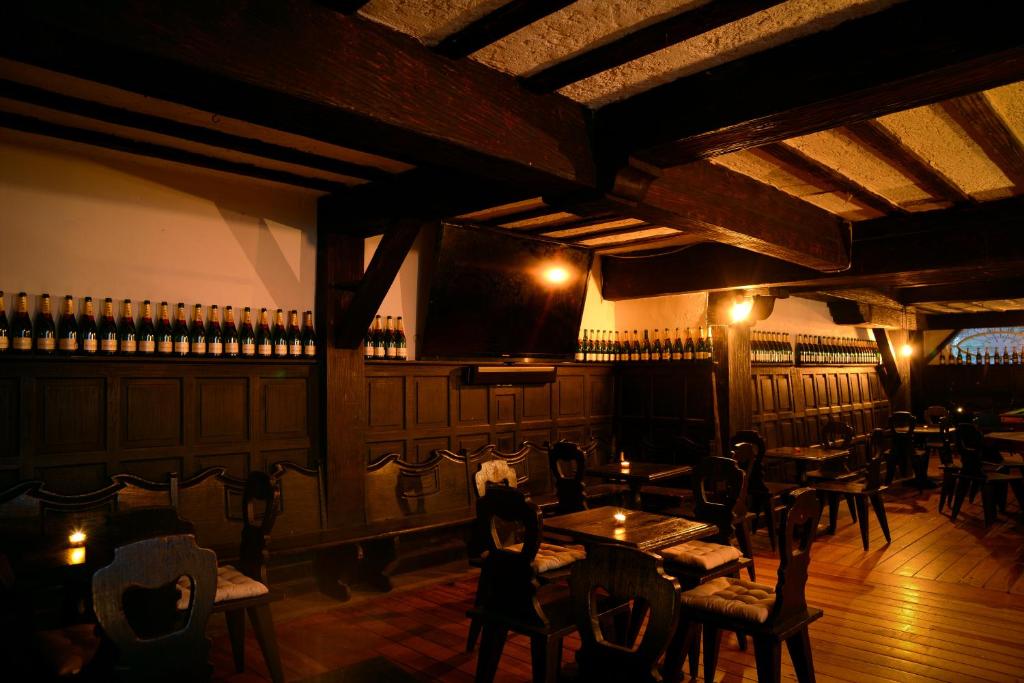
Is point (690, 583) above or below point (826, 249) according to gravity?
below

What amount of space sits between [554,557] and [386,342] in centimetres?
273

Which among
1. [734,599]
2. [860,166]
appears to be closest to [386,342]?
[734,599]

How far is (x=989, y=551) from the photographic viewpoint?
19.5ft

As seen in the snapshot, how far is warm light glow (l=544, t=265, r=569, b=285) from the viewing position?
6.65m

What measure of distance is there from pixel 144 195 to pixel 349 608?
3.09 m

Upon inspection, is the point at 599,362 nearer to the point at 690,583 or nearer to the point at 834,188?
the point at 834,188

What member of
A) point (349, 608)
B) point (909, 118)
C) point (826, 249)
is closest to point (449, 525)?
point (349, 608)

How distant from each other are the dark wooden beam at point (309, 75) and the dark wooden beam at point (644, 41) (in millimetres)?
149

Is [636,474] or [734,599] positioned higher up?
[636,474]

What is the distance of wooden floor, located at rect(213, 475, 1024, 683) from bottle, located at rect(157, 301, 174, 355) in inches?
73.0

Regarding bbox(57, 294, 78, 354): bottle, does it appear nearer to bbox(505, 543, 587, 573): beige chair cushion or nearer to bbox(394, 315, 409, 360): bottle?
bbox(394, 315, 409, 360): bottle

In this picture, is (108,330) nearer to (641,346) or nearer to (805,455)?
(641,346)

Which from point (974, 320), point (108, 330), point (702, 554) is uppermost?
point (974, 320)

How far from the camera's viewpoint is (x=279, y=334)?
202 inches
